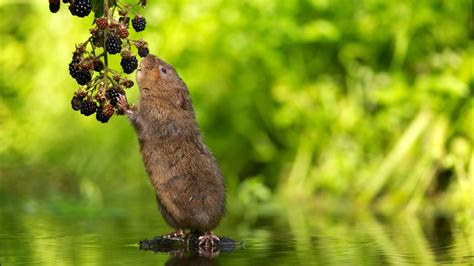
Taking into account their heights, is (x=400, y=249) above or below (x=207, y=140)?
below

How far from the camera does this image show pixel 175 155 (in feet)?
18.6

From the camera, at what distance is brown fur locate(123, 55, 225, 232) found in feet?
18.3

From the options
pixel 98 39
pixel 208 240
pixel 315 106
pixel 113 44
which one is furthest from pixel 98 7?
pixel 315 106

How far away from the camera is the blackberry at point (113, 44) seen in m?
4.59

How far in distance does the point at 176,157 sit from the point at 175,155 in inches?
0.6

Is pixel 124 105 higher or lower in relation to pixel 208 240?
higher

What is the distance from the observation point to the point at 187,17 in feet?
34.1

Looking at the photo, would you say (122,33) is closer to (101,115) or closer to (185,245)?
(101,115)

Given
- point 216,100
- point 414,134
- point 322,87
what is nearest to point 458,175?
point 414,134

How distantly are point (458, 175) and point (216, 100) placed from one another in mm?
3077

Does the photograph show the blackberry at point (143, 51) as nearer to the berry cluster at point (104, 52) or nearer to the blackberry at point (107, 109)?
the berry cluster at point (104, 52)

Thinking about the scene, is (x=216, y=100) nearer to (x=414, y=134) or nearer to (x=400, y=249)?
(x=414, y=134)

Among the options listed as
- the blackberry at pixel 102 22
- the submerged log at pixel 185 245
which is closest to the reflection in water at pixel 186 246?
→ the submerged log at pixel 185 245

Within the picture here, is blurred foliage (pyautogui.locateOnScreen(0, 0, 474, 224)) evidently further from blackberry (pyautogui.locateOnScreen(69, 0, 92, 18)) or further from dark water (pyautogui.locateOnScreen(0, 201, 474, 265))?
blackberry (pyautogui.locateOnScreen(69, 0, 92, 18))
